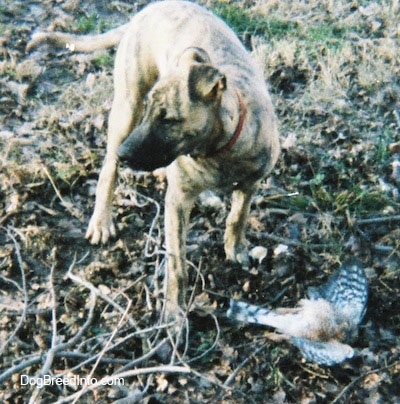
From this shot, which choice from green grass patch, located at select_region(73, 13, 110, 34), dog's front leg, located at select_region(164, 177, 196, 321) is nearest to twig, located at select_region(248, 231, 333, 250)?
dog's front leg, located at select_region(164, 177, 196, 321)

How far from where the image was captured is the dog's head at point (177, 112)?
269cm

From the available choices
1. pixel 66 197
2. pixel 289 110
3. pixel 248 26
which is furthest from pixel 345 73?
pixel 66 197

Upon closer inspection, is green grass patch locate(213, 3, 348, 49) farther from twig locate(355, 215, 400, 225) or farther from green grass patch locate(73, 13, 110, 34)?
twig locate(355, 215, 400, 225)

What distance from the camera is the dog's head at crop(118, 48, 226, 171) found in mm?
2691

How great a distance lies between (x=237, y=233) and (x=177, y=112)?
134 centimetres

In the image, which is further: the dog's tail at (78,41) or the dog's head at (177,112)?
the dog's tail at (78,41)

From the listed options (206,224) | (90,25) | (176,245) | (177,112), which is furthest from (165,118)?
(90,25)

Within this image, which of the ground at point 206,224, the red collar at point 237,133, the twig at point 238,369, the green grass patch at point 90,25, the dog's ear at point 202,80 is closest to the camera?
the dog's ear at point 202,80

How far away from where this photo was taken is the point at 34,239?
3965 mm

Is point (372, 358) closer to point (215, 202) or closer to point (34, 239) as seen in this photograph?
point (215, 202)

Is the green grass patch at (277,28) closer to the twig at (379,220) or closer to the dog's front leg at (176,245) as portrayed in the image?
the twig at (379,220)

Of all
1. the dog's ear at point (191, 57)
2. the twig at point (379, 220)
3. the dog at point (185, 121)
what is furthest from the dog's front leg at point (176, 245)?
the twig at point (379, 220)

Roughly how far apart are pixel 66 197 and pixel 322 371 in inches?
86.8

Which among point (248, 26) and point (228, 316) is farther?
point (248, 26)
